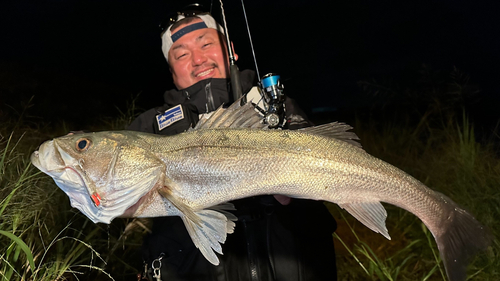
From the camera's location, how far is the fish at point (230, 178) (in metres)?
1.85

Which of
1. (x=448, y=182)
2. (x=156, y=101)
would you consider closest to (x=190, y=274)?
(x=448, y=182)

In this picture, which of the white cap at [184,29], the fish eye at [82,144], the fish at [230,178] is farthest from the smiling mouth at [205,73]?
the fish eye at [82,144]

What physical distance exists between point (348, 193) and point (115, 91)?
1461 centimetres

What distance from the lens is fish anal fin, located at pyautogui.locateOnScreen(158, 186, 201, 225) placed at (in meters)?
1.85

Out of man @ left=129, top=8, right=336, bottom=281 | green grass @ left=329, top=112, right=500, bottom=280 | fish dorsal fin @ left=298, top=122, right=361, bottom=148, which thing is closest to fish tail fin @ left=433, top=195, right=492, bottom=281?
fish dorsal fin @ left=298, top=122, right=361, bottom=148

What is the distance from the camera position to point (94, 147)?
1.89m

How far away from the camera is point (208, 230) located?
1896 mm

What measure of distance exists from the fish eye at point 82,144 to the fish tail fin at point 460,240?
7.23 ft

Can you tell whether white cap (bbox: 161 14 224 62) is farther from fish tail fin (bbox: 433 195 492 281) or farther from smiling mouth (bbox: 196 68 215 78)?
fish tail fin (bbox: 433 195 492 281)

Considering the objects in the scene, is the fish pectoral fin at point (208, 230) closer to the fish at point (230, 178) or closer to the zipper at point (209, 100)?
the fish at point (230, 178)

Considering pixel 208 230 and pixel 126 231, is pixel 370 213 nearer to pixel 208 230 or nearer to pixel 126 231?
pixel 208 230

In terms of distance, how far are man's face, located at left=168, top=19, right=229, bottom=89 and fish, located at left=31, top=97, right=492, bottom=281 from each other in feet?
5.27

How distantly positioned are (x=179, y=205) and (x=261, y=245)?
2.92 ft

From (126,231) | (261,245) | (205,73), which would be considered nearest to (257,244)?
(261,245)
